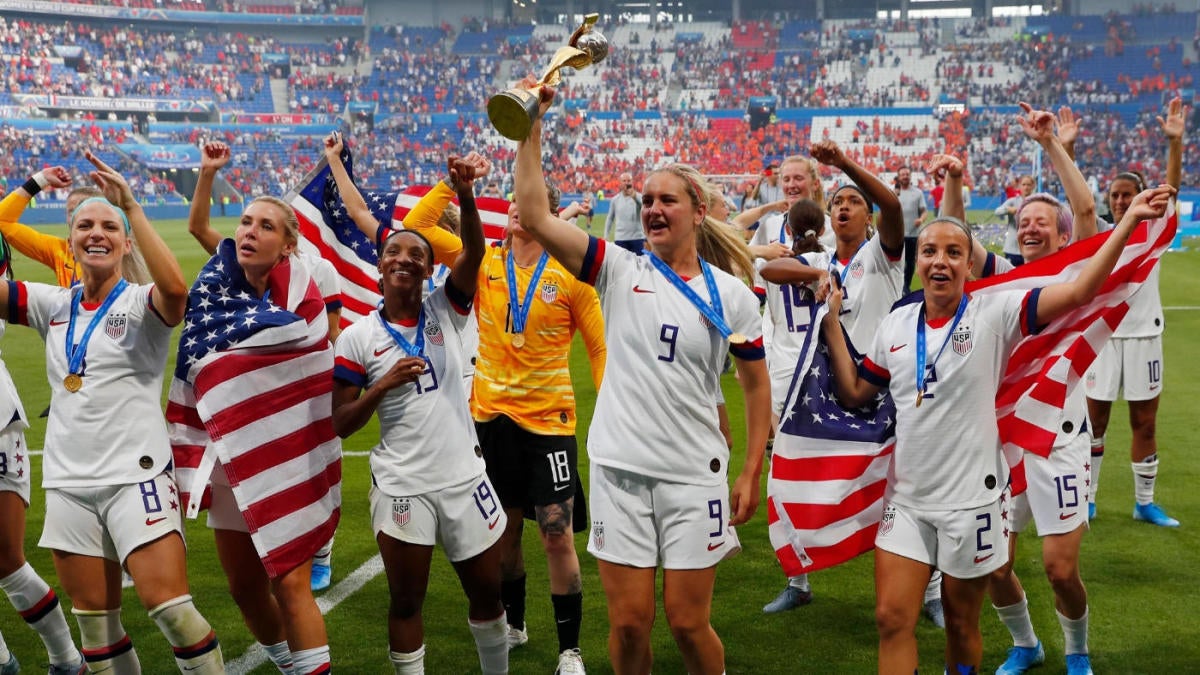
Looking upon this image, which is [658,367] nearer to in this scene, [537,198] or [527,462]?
[537,198]

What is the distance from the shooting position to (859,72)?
2276 inches

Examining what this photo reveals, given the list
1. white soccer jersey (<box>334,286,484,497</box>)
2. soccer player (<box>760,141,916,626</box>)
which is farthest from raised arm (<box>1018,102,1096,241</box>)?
white soccer jersey (<box>334,286,484,497</box>)

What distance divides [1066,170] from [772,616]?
2.87 meters

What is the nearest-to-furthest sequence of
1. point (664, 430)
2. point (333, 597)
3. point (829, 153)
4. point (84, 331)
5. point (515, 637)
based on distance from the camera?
point (664, 430) → point (84, 331) → point (829, 153) → point (515, 637) → point (333, 597)

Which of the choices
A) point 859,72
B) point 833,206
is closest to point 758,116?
point 859,72

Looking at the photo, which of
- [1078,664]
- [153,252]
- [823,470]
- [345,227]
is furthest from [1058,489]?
[345,227]

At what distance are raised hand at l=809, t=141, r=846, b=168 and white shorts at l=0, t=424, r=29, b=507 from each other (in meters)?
3.81

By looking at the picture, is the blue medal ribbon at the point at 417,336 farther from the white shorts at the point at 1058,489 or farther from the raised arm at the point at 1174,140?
the raised arm at the point at 1174,140

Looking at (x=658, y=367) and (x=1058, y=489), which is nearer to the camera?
(x=658, y=367)

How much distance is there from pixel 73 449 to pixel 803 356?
3004 millimetres

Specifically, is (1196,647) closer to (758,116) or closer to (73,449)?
(73,449)

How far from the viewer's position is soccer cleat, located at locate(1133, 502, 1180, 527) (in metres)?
7.84

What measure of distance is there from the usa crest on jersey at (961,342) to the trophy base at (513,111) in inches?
74.1

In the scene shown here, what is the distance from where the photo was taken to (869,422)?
4820mm
